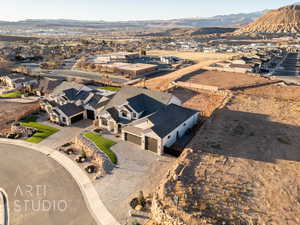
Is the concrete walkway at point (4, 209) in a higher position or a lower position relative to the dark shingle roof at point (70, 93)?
lower

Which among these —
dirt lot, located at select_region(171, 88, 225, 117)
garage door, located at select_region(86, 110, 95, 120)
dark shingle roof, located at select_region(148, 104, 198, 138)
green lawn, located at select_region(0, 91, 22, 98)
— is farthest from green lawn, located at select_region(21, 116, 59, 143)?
dirt lot, located at select_region(171, 88, 225, 117)

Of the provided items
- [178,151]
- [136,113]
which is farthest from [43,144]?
[178,151]

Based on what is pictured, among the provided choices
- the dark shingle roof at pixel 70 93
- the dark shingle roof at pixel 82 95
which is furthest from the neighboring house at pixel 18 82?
the dark shingle roof at pixel 82 95

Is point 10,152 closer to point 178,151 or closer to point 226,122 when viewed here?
point 178,151

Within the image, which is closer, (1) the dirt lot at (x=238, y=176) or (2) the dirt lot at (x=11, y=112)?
(1) the dirt lot at (x=238, y=176)

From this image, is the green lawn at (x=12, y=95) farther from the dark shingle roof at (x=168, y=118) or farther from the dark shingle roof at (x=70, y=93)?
the dark shingle roof at (x=168, y=118)

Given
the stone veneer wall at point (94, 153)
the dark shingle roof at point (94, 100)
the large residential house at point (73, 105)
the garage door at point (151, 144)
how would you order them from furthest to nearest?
the dark shingle roof at point (94, 100) → the large residential house at point (73, 105) → the garage door at point (151, 144) → the stone veneer wall at point (94, 153)
